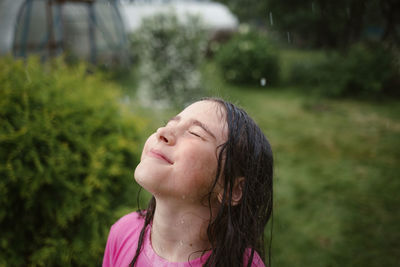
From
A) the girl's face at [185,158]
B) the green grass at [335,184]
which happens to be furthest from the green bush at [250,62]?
the girl's face at [185,158]

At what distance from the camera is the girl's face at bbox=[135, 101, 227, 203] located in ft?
3.55

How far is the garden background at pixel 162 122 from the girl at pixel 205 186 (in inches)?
12.8

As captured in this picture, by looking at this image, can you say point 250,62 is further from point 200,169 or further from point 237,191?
point 200,169

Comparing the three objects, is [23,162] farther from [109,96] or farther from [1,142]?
[109,96]

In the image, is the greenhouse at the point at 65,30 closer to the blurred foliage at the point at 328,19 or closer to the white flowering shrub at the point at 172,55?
the white flowering shrub at the point at 172,55

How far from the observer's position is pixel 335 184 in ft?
16.3

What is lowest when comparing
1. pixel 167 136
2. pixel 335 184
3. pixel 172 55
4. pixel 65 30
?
pixel 335 184

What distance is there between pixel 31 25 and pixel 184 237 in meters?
12.1

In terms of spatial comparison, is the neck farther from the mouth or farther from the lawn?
the lawn

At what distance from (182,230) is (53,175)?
146cm

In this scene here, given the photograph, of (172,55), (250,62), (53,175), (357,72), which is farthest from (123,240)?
(250,62)

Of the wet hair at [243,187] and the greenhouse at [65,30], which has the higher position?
the greenhouse at [65,30]

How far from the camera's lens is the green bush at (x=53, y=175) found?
7.14 ft

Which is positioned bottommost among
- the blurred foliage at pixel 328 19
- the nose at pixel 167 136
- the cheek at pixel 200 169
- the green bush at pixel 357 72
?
the green bush at pixel 357 72
